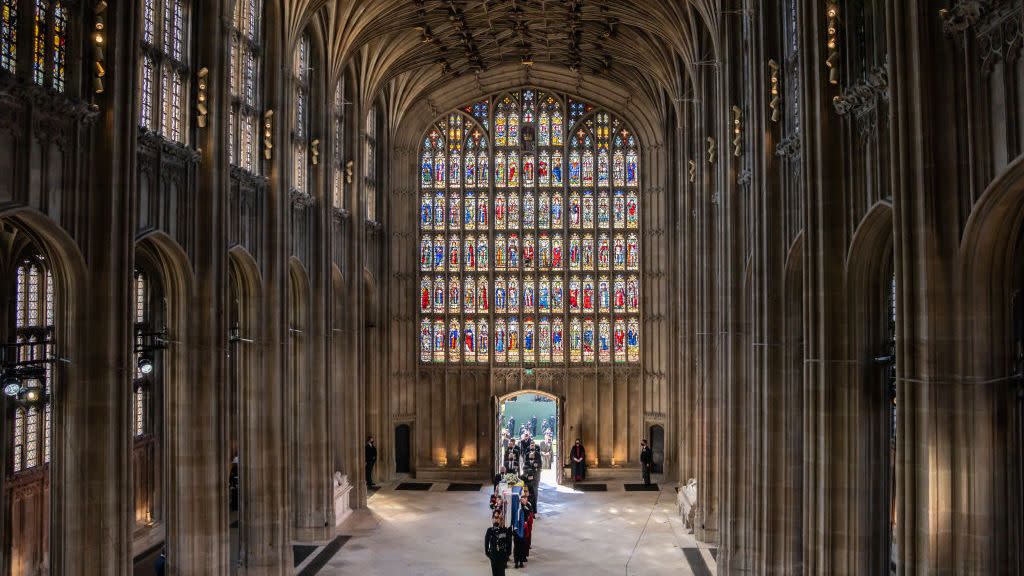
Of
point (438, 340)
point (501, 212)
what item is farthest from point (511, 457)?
point (501, 212)

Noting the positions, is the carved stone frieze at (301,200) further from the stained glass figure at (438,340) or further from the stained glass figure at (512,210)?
the stained glass figure at (512,210)

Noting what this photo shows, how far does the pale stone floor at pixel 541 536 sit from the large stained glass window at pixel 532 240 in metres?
5.92

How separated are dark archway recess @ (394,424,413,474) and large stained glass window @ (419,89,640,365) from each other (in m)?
2.75

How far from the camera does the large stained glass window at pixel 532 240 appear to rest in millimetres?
33031

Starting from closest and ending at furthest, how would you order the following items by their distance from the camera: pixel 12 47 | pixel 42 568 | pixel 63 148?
pixel 12 47, pixel 63 148, pixel 42 568

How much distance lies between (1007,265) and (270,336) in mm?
14657

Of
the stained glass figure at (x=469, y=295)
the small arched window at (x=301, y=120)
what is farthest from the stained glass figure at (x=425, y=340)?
the small arched window at (x=301, y=120)

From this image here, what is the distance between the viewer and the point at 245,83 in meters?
19.0

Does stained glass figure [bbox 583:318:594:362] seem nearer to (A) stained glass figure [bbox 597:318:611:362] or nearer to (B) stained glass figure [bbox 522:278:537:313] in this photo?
(A) stained glass figure [bbox 597:318:611:362]

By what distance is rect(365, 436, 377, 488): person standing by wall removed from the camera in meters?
29.1

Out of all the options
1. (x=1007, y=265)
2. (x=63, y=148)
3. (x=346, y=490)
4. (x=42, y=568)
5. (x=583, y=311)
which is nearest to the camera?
(x=1007, y=265)

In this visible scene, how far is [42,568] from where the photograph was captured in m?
17.5

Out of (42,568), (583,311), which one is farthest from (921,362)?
(583,311)

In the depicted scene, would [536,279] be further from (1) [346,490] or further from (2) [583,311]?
(1) [346,490]
